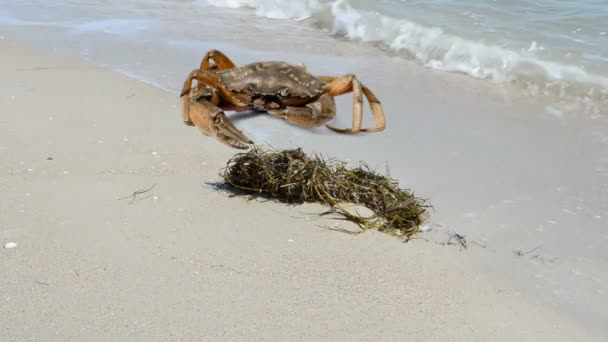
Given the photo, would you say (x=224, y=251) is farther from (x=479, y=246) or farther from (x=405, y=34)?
(x=405, y=34)

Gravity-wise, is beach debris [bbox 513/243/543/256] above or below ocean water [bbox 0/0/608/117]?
below

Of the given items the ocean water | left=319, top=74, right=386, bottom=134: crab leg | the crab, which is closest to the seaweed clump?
left=319, top=74, right=386, bottom=134: crab leg

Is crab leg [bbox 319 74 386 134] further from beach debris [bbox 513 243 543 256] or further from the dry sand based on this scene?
beach debris [bbox 513 243 543 256]

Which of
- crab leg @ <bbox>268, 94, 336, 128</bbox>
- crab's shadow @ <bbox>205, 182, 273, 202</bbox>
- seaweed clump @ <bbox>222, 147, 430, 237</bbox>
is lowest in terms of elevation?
crab's shadow @ <bbox>205, 182, 273, 202</bbox>

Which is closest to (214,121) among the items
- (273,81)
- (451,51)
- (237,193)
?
(273,81)

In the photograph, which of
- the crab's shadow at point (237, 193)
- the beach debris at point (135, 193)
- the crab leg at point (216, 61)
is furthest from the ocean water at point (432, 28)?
the beach debris at point (135, 193)

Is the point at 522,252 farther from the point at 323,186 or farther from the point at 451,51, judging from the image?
the point at 451,51
